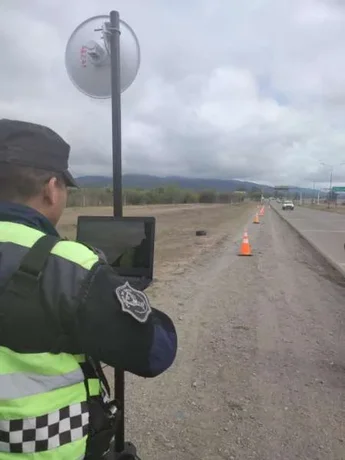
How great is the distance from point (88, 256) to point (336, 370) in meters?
4.13

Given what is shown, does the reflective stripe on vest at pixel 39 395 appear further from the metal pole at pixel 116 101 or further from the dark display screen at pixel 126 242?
the metal pole at pixel 116 101

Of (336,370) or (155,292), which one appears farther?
(155,292)

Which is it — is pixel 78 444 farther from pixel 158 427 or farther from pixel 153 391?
pixel 153 391

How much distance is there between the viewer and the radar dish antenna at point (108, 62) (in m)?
2.41

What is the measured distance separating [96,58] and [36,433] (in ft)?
6.93

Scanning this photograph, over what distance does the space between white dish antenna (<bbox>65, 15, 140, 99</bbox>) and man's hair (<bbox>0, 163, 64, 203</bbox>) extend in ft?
4.68

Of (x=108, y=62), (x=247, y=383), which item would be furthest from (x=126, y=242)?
(x=247, y=383)

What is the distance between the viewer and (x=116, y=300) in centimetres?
121

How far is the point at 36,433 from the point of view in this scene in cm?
122

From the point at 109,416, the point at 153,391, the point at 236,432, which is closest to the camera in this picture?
the point at 109,416

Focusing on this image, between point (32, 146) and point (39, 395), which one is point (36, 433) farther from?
point (32, 146)

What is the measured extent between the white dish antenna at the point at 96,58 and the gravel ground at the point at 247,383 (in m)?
2.51

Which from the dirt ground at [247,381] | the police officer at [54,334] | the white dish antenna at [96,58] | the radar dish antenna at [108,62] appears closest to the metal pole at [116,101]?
the radar dish antenna at [108,62]

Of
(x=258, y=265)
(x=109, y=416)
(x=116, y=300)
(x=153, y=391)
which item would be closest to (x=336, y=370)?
(x=153, y=391)
